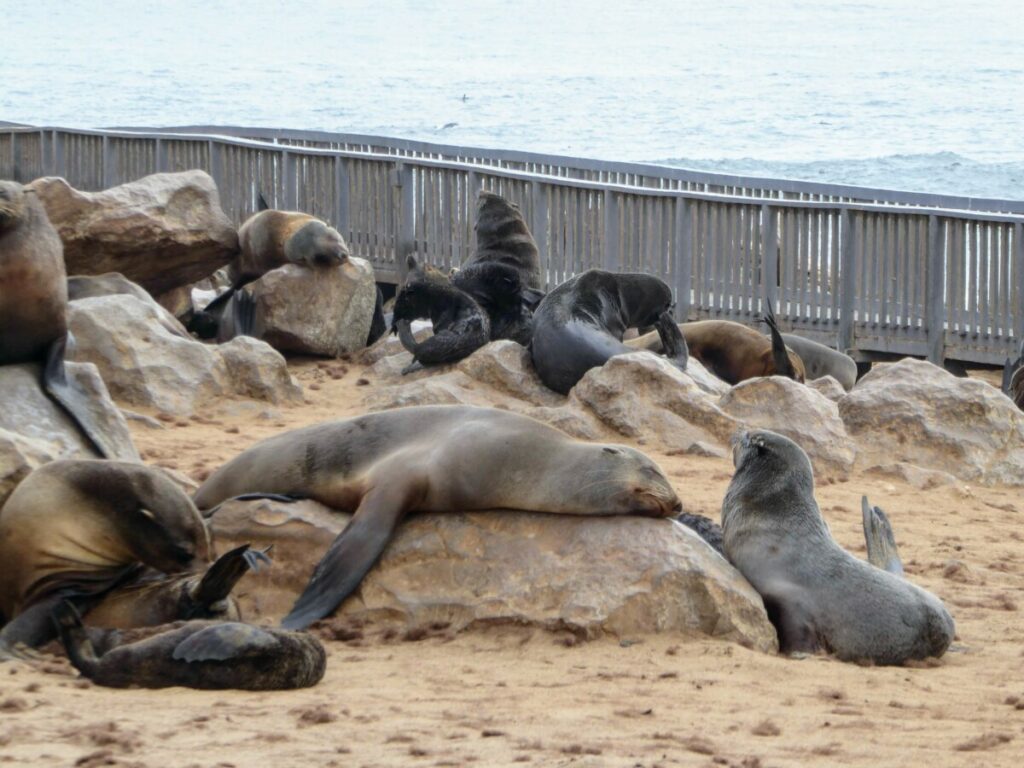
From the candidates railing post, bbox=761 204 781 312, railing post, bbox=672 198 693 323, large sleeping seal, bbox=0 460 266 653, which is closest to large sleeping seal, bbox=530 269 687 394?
railing post, bbox=761 204 781 312

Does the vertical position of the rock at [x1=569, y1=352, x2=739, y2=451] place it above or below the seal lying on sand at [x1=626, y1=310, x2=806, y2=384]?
above

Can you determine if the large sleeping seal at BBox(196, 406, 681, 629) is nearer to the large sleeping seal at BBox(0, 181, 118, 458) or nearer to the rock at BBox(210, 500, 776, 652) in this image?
the rock at BBox(210, 500, 776, 652)

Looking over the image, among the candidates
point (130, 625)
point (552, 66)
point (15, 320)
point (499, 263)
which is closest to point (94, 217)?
point (499, 263)

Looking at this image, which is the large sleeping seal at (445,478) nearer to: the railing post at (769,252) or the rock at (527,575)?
the rock at (527,575)

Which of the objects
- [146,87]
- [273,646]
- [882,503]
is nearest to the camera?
[273,646]

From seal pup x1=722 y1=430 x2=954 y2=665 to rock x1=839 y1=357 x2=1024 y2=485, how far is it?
10.5ft

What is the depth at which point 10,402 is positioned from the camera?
6.96 metres

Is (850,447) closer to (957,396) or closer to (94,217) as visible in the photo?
(957,396)

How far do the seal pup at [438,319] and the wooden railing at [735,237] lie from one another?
8.46ft

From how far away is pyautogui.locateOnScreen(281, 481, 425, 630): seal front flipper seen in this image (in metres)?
5.82

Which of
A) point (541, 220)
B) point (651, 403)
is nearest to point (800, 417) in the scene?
point (651, 403)

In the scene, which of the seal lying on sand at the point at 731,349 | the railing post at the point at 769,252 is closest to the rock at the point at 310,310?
the seal lying on sand at the point at 731,349

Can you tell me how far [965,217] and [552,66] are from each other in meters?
83.6

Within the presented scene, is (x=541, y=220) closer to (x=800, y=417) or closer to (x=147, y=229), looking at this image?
(x=147, y=229)
